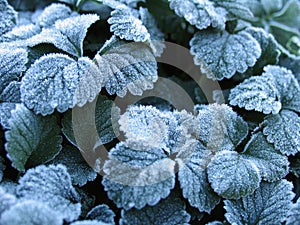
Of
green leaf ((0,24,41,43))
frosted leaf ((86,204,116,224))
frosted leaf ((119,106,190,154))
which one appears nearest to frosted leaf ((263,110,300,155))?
frosted leaf ((119,106,190,154))

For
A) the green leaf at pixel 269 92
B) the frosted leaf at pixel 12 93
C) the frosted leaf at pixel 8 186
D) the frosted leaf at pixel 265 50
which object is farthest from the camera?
the frosted leaf at pixel 265 50

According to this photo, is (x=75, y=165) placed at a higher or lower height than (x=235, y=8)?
lower

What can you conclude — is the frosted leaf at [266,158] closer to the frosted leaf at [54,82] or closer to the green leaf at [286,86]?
the green leaf at [286,86]

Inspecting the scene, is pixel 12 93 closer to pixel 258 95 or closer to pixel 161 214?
pixel 161 214

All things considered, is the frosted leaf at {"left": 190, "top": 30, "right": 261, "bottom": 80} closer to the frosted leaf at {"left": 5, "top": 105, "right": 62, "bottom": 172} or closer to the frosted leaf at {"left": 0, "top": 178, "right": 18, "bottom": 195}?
the frosted leaf at {"left": 5, "top": 105, "right": 62, "bottom": 172}

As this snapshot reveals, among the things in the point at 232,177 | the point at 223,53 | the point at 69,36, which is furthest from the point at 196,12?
the point at 232,177

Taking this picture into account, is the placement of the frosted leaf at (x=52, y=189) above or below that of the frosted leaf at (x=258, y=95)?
below

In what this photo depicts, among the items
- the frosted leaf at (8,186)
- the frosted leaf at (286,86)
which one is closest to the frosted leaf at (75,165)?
the frosted leaf at (8,186)
